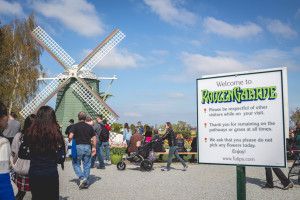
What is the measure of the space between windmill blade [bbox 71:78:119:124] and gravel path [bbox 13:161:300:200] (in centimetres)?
1409

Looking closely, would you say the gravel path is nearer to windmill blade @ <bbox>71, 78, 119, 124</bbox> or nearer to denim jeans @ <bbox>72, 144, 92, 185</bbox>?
denim jeans @ <bbox>72, 144, 92, 185</bbox>

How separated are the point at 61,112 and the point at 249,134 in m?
25.1

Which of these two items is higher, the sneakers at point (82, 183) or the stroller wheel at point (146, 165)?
the stroller wheel at point (146, 165)

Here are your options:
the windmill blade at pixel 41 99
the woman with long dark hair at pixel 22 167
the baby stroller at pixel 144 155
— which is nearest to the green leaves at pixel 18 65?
the windmill blade at pixel 41 99

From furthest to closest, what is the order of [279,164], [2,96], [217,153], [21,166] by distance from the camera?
[2,96] < [21,166] < [217,153] < [279,164]

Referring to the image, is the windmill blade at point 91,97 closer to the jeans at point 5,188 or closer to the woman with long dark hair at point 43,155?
the woman with long dark hair at point 43,155

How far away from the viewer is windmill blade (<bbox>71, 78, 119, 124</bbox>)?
24.7 metres

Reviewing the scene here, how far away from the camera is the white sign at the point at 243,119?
9.66ft

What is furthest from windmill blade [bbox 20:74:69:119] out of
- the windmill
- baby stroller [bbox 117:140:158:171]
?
baby stroller [bbox 117:140:158:171]

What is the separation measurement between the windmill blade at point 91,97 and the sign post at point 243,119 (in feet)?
69.2

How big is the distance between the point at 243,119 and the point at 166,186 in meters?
5.33

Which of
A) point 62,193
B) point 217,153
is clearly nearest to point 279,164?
point 217,153

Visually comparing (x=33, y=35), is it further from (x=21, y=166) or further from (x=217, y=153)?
(x=217, y=153)

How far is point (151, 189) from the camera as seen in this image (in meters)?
7.55
